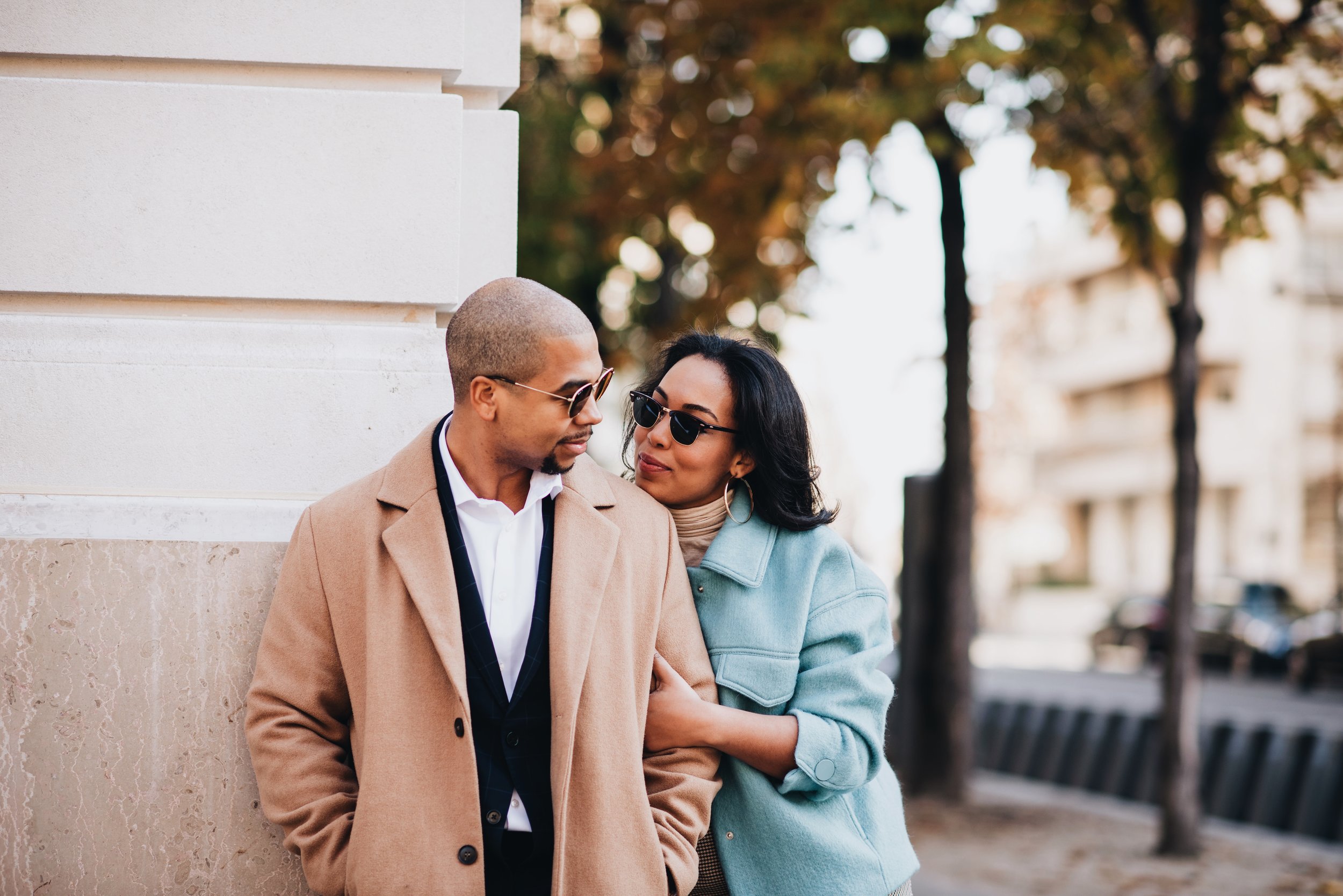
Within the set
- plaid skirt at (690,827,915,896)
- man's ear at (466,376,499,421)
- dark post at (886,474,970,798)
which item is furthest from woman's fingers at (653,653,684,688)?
dark post at (886,474,970,798)

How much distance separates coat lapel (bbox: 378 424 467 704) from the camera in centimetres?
262

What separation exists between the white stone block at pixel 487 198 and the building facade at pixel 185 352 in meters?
0.02

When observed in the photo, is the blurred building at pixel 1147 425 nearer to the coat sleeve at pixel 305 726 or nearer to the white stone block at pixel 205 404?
the white stone block at pixel 205 404

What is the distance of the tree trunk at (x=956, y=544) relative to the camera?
1019 centimetres

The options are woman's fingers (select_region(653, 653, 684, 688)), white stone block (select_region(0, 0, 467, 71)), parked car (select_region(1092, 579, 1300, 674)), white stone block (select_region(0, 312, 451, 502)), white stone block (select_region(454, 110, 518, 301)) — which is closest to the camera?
woman's fingers (select_region(653, 653, 684, 688))

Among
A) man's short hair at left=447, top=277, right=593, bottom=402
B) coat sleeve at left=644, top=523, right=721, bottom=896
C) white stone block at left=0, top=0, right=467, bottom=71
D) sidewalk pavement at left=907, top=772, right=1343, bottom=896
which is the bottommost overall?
sidewalk pavement at left=907, top=772, right=1343, bottom=896

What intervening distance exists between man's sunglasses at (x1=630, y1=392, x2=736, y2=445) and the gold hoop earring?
148mm

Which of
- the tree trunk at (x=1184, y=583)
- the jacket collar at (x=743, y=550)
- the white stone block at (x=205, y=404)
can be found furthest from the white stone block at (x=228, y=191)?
the tree trunk at (x=1184, y=583)

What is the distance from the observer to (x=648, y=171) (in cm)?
1151

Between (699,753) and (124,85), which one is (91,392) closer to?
(124,85)

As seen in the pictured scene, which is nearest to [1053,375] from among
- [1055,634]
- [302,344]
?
[1055,634]

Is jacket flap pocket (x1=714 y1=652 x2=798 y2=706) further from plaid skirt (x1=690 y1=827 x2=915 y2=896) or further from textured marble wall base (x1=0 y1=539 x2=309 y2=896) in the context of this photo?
textured marble wall base (x1=0 y1=539 x2=309 y2=896)

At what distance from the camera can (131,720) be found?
3.13 meters

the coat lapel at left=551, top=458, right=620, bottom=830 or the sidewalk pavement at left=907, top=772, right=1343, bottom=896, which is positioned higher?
the coat lapel at left=551, top=458, right=620, bottom=830
